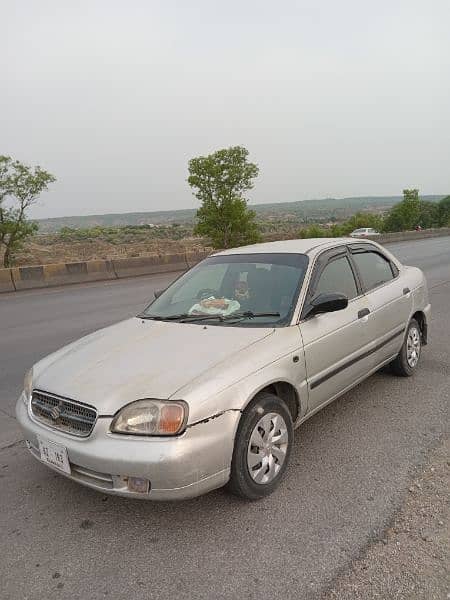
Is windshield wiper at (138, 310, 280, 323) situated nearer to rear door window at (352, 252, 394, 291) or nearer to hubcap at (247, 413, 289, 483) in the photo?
hubcap at (247, 413, 289, 483)

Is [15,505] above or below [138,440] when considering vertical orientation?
below

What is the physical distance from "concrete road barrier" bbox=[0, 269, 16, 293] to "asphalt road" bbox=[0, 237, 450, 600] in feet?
33.8

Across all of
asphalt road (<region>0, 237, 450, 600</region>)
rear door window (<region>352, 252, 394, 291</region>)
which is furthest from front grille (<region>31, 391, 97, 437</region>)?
rear door window (<region>352, 252, 394, 291</region>)

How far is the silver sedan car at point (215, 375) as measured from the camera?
2484mm

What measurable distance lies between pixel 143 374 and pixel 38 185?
65.8 feet

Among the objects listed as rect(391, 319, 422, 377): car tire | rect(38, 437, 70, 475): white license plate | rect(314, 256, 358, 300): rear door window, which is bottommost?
rect(391, 319, 422, 377): car tire

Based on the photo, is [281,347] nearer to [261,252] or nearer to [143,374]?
[143,374]

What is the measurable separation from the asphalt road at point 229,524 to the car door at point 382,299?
0.56 m

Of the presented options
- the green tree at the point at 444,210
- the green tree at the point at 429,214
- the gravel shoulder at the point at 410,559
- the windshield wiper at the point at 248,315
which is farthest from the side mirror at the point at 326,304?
the green tree at the point at 429,214

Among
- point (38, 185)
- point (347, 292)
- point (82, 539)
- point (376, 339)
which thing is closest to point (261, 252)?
point (347, 292)

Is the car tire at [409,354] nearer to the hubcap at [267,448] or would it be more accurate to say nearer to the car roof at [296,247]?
the car roof at [296,247]

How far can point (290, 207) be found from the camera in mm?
178500

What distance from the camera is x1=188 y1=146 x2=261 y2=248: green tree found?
26719 mm

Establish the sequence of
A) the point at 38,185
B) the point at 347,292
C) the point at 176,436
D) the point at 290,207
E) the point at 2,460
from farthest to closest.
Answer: the point at 290,207
the point at 38,185
the point at 347,292
the point at 2,460
the point at 176,436
